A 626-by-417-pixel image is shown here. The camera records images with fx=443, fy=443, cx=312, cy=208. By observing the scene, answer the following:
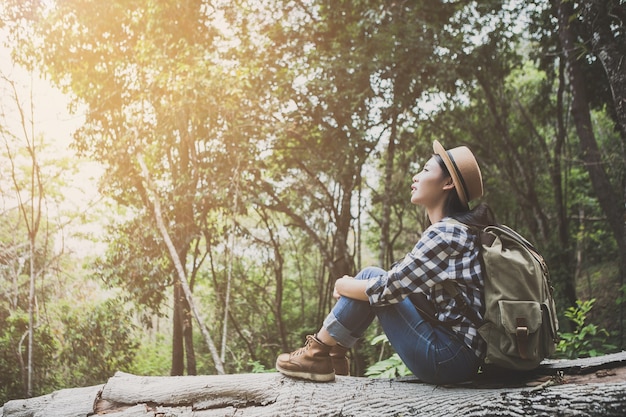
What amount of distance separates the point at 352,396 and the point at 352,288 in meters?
0.54

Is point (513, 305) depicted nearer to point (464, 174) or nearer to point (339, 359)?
point (464, 174)

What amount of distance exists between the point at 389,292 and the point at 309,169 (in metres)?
7.09

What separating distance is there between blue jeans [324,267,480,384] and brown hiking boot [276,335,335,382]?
0.41ft

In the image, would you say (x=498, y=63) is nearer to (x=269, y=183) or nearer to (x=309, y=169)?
(x=309, y=169)

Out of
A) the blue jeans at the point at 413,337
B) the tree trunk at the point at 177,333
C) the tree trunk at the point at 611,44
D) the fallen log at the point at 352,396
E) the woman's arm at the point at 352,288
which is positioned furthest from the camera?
the tree trunk at the point at 177,333

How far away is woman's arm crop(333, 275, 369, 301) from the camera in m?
2.24

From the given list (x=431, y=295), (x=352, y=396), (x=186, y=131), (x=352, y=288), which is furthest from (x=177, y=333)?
(x=431, y=295)

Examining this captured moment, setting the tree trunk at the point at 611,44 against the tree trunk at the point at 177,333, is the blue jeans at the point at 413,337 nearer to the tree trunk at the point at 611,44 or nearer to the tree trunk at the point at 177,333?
the tree trunk at the point at 611,44

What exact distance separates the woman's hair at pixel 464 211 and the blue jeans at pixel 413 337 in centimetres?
50

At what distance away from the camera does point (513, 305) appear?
76.0 inches

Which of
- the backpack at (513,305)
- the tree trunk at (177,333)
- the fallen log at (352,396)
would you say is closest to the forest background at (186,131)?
the tree trunk at (177,333)

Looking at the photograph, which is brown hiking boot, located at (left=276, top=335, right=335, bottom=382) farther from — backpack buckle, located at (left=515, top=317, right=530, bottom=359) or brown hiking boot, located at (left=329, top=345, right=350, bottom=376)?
backpack buckle, located at (left=515, top=317, right=530, bottom=359)

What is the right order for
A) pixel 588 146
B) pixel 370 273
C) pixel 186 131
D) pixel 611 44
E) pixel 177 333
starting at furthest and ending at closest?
pixel 177 333
pixel 186 131
pixel 588 146
pixel 611 44
pixel 370 273

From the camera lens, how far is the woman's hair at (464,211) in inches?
84.6
